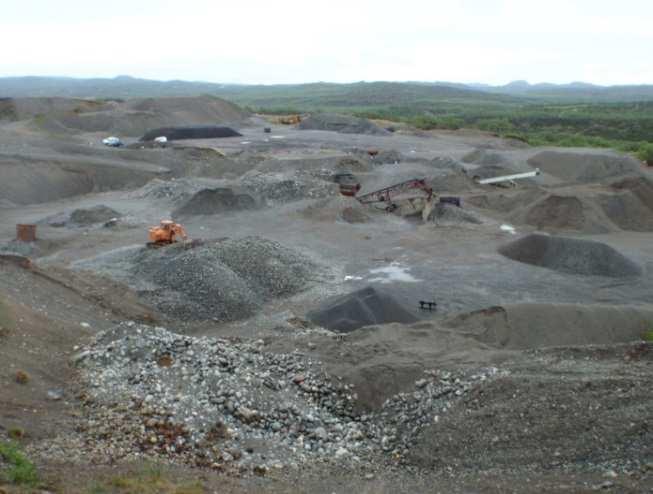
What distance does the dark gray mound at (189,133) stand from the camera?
1902 inches

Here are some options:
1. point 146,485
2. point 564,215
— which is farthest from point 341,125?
point 146,485

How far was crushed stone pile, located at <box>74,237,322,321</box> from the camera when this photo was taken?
16641 mm

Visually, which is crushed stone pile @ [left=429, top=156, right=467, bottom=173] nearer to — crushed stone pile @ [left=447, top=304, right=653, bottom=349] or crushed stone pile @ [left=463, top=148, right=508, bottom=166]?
crushed stone pile @ [left=463, top=148, right=508, bottom=166]

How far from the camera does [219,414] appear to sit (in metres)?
9.75

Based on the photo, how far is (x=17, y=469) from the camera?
7.05 meters

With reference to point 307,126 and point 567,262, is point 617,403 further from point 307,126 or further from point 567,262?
point 307,126

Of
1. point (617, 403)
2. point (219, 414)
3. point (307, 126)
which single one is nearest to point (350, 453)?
point (219, 414)

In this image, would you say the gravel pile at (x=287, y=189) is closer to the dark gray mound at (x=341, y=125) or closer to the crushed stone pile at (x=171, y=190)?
the crushed stone pile at (x=171, y=190)

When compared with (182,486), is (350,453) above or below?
below

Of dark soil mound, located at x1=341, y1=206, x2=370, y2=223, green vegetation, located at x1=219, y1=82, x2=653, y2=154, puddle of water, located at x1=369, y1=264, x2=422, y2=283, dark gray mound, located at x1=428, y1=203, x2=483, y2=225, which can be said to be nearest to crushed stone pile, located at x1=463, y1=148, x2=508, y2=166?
green vegetation, located at x1=219, y1=82, x2=653, y2=154

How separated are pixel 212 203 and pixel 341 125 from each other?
117 feet

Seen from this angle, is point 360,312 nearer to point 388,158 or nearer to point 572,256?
point 572,256

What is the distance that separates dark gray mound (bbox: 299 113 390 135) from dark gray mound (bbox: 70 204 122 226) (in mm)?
34547

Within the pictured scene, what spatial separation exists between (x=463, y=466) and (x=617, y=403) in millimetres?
2019
